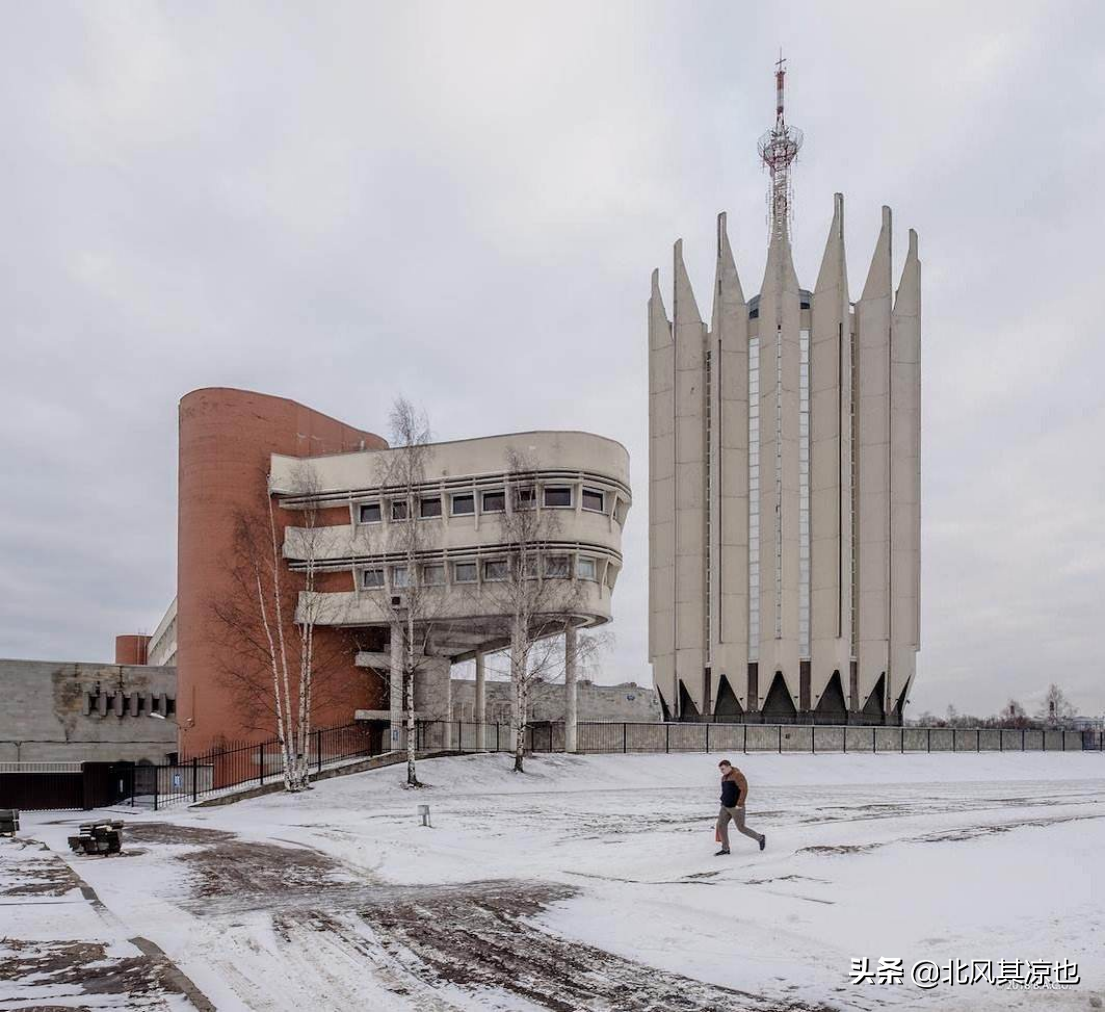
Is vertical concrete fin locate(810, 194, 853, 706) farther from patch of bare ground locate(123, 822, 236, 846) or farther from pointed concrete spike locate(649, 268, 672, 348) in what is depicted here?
patch of bare ground locate(123, 822, 236, 846)

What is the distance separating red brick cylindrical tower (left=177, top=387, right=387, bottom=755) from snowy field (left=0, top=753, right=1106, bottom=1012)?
17.3m

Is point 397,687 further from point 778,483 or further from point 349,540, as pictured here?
point 778,483

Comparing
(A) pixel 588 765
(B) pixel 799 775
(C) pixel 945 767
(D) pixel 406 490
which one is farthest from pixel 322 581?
(C) pixel 945 767

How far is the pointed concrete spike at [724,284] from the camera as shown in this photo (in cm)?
7681

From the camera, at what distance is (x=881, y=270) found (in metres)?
73.6

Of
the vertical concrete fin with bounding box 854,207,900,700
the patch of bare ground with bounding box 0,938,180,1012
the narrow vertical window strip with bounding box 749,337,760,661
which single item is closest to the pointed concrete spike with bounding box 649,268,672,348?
the narrow vertical window strip with bounding box 749,337,760,661

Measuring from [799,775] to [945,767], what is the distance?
1056cm

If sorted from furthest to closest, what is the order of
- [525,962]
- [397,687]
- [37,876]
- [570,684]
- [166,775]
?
[570,684], [397,687], [166,775], [37,876], [525,962]

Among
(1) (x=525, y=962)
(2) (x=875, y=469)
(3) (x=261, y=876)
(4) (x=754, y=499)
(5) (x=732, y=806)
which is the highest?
(2) (x=875, y=469)

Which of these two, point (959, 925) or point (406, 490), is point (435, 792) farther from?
point (959, 925)

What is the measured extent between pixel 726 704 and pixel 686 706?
3142 mm

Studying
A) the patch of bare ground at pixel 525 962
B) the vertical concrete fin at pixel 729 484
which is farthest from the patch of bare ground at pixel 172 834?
the vertical concrete fin at pixel 729 484

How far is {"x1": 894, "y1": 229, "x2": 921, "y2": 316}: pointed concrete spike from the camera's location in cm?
7412

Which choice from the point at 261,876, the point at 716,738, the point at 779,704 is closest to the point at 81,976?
the point at 261,876
